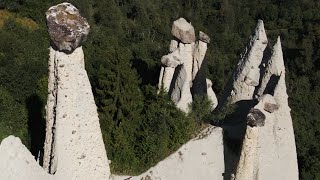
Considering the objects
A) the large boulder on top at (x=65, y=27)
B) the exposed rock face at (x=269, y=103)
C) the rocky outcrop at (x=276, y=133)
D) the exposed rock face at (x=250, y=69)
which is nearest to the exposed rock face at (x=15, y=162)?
the large boulder on top at (x=65, y=27)

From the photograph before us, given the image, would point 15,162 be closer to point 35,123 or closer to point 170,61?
point 170,61

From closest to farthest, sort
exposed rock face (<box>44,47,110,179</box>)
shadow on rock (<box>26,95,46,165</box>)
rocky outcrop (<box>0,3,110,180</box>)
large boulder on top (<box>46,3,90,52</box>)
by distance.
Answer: large boulder on top (<box>46,3,90,52</box>)
rocky outcrop (<box>0,3,110,180</box>)
exposed rock face (<box>44,47,110,179</box>)
shadow on rock (<box>26,95,46,165</box>)

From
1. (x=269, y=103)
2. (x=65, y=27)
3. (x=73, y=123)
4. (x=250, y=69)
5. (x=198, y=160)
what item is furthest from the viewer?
(x=250, y=69)

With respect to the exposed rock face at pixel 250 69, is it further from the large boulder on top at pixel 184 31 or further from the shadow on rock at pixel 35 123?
the shadow on rock at pixel 35 123

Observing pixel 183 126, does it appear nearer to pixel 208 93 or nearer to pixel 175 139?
pixel 175 139

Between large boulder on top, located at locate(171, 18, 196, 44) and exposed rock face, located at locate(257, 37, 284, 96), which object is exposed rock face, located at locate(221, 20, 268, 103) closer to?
exposed rock face, located at locate(257, 37, 284, 96)

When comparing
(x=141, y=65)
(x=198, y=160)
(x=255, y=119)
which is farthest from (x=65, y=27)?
(x=141, y=65)

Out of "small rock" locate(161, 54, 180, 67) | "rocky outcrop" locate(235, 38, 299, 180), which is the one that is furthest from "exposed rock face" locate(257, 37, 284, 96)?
"small rock" locate(161, 54, 180, 67)
